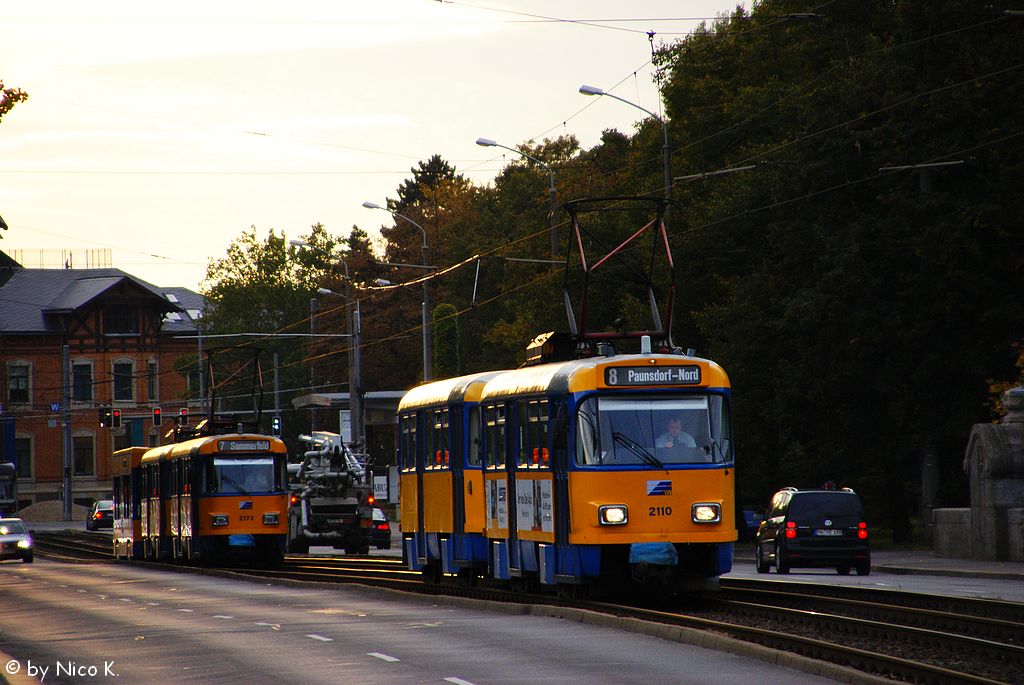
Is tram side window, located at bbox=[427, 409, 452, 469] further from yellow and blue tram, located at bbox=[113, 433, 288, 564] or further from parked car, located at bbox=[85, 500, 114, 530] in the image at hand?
parked car, located at bbox=[85, 500, 114, 530]

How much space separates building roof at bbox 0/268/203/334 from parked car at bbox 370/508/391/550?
55.7 m

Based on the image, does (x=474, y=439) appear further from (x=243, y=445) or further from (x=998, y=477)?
(x=243, y=445)

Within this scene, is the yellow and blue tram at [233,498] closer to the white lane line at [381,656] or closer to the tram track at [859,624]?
the tram track at [859,624]

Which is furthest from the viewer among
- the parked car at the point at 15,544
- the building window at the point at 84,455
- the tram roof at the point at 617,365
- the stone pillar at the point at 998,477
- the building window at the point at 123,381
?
the building window at the point at 123,381

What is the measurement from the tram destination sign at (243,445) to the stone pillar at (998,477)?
51.7ft

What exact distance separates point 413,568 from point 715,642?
14.3 meters

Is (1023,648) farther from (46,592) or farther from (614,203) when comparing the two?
(614,203)

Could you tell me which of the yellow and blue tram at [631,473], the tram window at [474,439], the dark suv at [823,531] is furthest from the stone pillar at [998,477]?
the yellow and blue tram at [631,473]

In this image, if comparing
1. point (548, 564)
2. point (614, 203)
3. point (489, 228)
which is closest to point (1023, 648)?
point (548, 564)

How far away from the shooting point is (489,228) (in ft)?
304

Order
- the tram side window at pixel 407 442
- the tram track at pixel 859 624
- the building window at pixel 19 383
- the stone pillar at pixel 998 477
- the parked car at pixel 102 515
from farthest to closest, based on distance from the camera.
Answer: the building window at pixel 19 383
the parked car at pixel 102 515
the stone pillar at pixel 998 477
the tram side window at pixel 407 442
the tram track at pixel 859 624

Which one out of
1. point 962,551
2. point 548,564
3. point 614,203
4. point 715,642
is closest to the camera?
point 715,642

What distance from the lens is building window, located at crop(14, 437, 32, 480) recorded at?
4345 inches

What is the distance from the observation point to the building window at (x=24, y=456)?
362 feet
